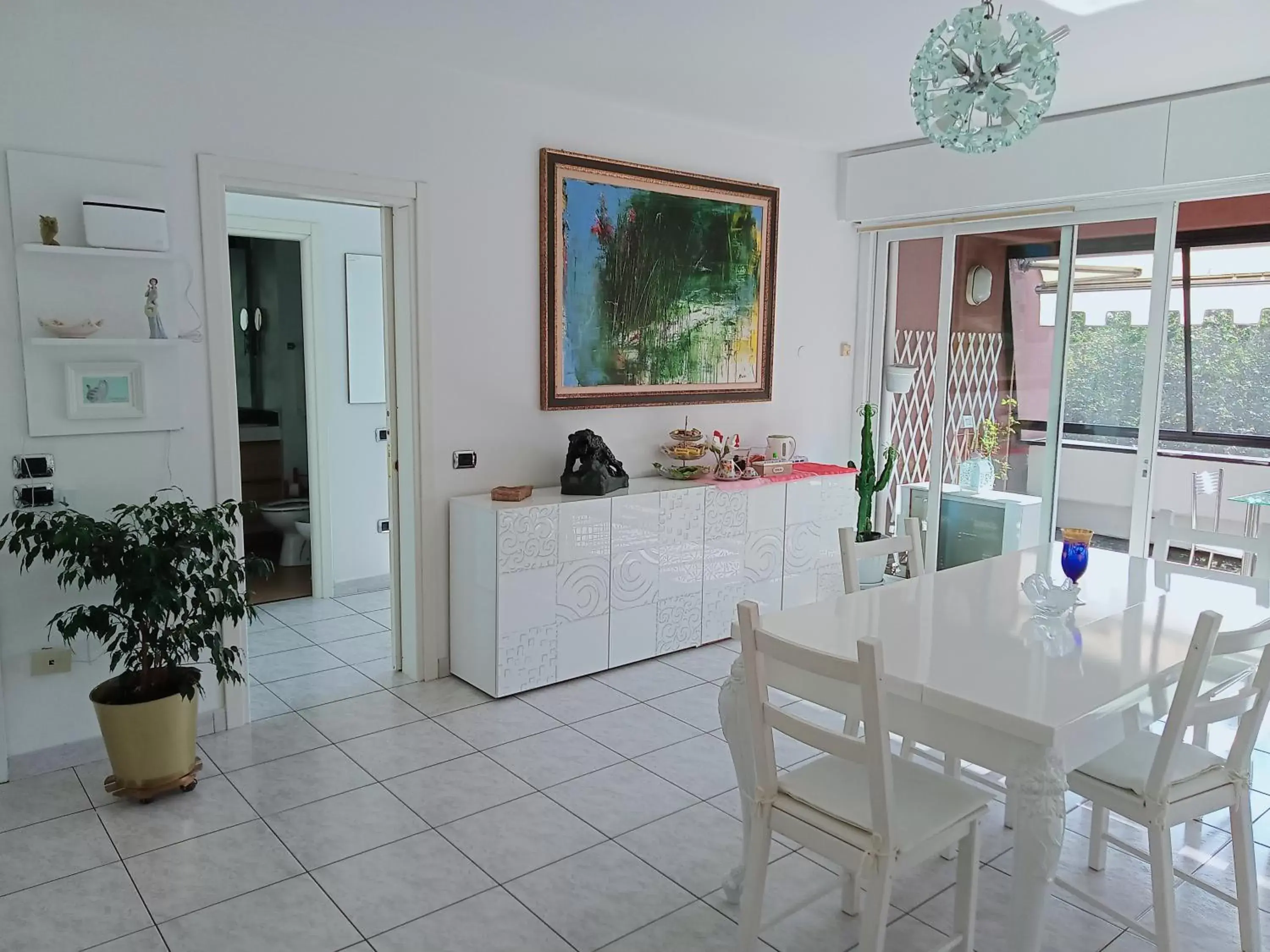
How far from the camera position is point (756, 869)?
210 cm

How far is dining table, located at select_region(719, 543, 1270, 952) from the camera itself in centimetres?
182

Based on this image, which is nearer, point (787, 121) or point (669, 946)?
point (669, 946)

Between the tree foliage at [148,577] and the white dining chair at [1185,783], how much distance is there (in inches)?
101

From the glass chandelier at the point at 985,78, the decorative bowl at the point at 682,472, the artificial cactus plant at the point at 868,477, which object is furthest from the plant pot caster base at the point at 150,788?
the artificial cactus plant at the point at 868,477

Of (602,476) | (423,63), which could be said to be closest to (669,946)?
(602,476)

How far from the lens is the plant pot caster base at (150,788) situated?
2.94 meters

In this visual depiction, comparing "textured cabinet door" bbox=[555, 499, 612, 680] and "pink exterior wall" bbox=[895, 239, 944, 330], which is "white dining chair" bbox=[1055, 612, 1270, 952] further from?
"pink exterior wall" bbox=[895, 239, 944, 330]

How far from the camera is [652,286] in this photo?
4.59m

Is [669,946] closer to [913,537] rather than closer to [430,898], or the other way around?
[430,898]

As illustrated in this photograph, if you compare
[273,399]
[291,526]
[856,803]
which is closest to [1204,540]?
[856,803]

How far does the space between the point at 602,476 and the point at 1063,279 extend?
8.69 ft

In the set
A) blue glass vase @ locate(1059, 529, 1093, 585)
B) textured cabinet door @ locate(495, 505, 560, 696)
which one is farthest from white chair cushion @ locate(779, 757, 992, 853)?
textured cabinet door @ locate(495, 505, 560, 696)

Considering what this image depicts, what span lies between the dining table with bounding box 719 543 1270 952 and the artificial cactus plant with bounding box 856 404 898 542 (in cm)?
241

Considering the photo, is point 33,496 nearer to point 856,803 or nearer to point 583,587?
point 583,587
